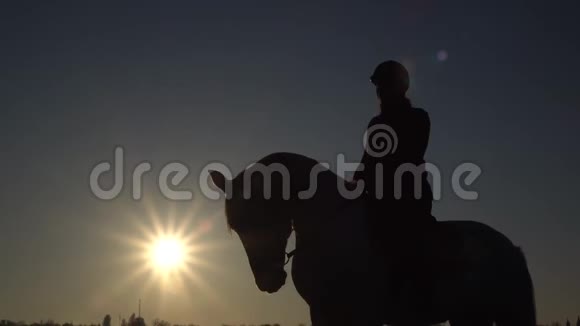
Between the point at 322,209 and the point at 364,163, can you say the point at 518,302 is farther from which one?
the point at 322,209

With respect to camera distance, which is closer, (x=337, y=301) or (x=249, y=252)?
(x=337, y=301)

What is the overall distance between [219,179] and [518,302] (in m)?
3.76

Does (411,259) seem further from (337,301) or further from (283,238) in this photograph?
(283,238)

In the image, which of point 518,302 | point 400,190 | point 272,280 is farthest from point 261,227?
point 518,302

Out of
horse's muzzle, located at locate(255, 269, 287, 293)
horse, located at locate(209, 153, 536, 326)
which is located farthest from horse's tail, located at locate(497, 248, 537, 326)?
horse's muzzle, located at locate(255, 269, 287, 293)

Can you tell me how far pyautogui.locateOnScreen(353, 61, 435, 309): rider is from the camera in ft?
25.2

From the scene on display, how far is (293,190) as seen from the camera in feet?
26.5

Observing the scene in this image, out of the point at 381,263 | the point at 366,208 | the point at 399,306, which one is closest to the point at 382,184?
the point at 366,208

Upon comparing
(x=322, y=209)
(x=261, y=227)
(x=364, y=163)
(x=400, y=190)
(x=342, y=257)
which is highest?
(x=364, y=163)

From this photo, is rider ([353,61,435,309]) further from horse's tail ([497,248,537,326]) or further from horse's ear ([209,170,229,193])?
horse's ear ([209,170,229,193])

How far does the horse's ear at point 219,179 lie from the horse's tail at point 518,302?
11.4 ft

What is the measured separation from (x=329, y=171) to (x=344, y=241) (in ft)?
2.88

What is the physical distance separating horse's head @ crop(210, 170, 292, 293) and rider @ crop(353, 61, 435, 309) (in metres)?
1.03

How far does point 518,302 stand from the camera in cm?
802
